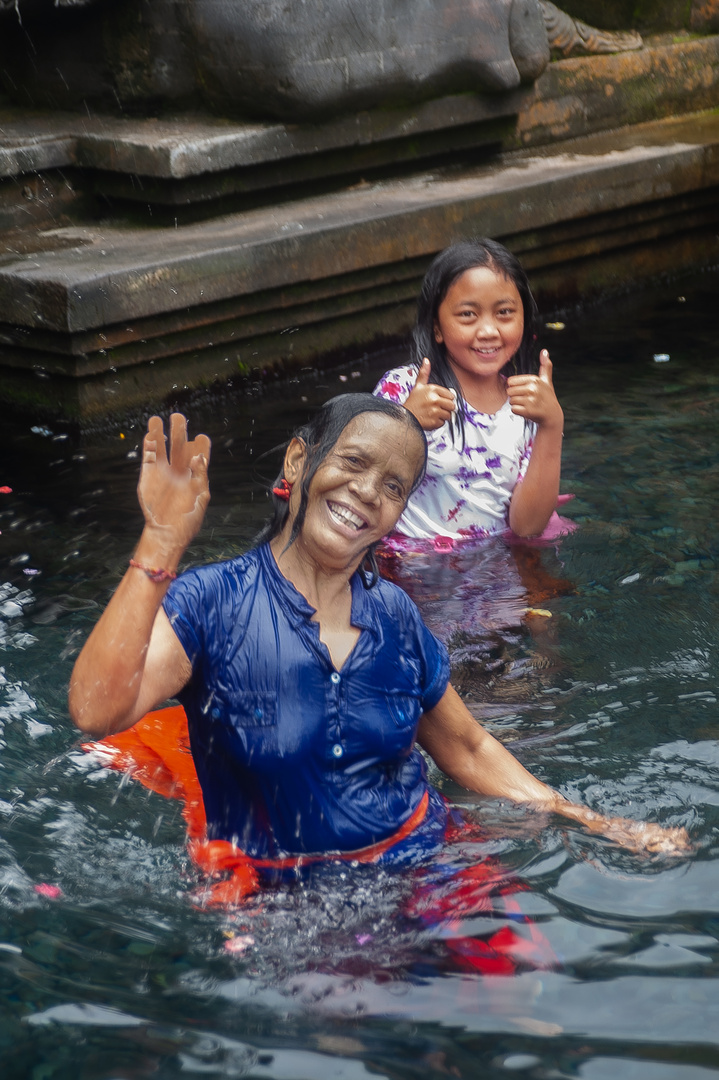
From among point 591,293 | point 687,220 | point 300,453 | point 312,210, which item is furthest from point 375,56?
point 300,453

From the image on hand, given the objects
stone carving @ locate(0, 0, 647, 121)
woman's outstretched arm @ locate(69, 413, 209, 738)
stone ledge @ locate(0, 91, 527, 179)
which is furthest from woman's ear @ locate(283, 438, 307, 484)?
stone carving @ locate(0, 0, 647, 121)

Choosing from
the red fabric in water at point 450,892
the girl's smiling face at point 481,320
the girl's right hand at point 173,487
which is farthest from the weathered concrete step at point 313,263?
the girl's right hand at point 173,487

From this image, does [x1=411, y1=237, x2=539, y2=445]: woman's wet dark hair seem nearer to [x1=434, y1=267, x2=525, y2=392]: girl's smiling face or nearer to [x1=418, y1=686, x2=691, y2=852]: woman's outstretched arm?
[x1=434, y1=267, x2=525, y2=392]: girl's smiling face

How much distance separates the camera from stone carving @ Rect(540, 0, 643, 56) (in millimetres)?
8930

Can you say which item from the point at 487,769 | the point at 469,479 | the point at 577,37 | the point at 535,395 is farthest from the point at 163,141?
the point at 487,769

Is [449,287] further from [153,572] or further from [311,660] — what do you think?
[153,572]

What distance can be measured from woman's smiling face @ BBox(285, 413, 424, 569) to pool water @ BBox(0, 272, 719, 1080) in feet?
2.24

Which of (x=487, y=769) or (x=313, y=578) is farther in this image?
(x=487, y=769)

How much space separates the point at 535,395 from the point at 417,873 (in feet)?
6.82

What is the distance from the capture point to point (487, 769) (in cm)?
294

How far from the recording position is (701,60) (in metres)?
9.80

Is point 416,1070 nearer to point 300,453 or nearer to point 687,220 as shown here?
point 300,453

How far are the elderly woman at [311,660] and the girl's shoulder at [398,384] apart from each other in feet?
5.89

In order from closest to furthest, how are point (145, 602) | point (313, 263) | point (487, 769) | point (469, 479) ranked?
point (145, 602), point (487, 769), point (469, 479), point (313, 263)
